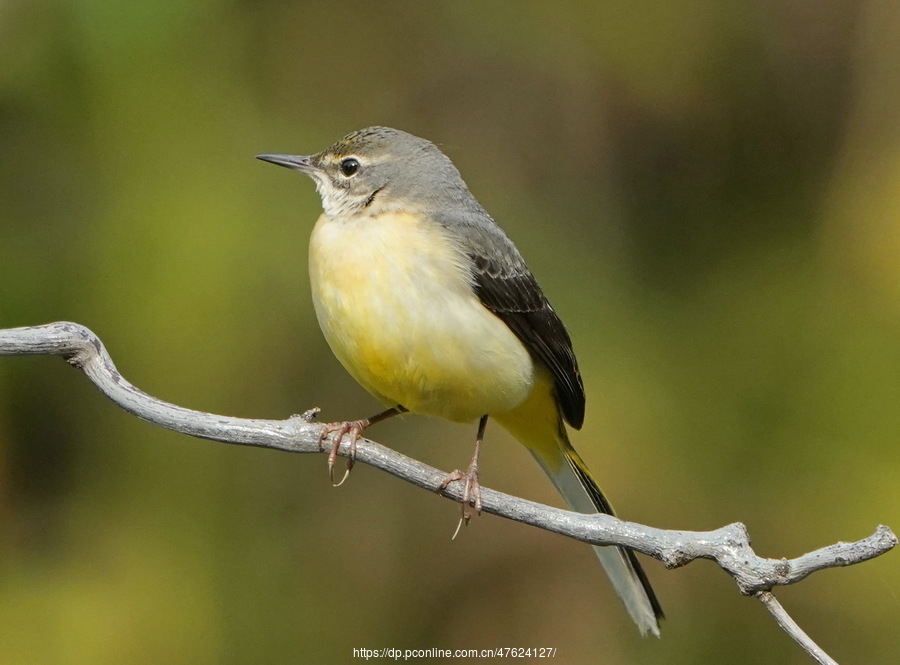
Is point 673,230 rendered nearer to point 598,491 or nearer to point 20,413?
point 598,491

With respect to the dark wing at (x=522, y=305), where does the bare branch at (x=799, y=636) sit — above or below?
below

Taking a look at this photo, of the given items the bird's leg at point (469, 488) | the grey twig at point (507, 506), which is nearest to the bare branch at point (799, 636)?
the grey twig at point (507, 506)

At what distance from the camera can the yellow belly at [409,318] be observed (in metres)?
4.34

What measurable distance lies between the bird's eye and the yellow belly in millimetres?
414

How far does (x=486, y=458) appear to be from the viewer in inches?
242

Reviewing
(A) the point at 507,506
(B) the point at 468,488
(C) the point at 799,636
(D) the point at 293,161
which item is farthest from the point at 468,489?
(D) the point at 293,161

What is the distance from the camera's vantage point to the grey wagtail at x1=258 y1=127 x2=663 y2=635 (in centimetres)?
438

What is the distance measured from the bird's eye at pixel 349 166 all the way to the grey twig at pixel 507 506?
1475 mm

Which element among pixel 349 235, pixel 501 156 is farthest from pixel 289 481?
pixel 501 156

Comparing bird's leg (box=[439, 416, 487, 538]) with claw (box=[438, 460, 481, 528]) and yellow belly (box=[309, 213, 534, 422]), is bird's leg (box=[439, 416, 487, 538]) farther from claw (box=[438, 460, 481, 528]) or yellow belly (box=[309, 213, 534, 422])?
yellow belly (box=[309, 213, 534, 422])

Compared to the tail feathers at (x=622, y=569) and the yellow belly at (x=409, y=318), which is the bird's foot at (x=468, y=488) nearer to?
the yellow belly at (x=409, y=318)

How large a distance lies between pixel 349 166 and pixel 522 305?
1.09 metres

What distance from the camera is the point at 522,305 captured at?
200 inches

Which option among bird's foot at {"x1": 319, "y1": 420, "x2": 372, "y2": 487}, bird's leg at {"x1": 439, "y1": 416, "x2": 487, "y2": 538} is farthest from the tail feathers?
bird's foot at {"x1": 319, "y1": 420, "x2": 372, "y2": 487}
